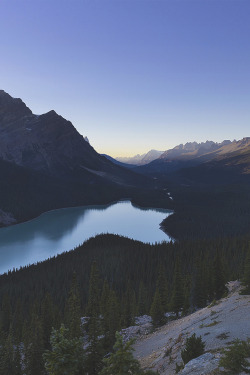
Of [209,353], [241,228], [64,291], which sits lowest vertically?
[241,228]

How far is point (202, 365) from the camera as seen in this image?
15.2 m

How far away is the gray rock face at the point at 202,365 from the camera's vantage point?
47.6ft

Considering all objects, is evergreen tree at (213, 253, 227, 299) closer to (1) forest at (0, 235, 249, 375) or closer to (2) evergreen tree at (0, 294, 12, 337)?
(1) forest at (0, 235, 249, 375)

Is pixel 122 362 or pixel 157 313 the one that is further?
pixel 157 313

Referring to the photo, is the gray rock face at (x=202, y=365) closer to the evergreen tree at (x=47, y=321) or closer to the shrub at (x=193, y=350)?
the shrub at (x=193, y=350)

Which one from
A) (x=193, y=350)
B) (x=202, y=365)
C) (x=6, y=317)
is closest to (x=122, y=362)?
(x=202, y=365)

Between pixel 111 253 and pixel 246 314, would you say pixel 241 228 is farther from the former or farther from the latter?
pixel 246 314

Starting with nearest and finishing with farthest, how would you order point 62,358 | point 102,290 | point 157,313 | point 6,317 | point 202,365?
point 202,365 < point 62,358 < point 157,313 < point 6,317 < point 102,290

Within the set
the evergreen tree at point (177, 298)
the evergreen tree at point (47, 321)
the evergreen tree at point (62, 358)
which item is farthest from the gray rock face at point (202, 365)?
the evergreen tree at point (47, 321)

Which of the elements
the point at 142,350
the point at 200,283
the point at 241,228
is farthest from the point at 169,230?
the point at 142,350

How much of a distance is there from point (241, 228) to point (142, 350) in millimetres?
176740

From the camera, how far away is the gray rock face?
14516 millimetres

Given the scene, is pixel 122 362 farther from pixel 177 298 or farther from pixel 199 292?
pixel 199 292

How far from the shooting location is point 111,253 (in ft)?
371
